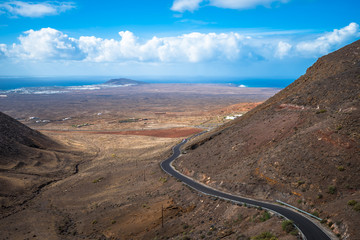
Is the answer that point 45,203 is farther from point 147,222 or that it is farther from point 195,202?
point 195,202

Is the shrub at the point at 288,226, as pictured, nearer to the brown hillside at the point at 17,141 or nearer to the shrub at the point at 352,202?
the shrub at the point at 352,202

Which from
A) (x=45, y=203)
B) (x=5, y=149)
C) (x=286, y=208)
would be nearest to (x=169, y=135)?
(x=5, y=149)

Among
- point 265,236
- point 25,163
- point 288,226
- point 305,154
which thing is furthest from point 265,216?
point 25,163

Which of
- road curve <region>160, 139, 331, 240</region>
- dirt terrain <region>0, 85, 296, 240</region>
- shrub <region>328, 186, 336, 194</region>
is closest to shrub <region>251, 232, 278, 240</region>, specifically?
dirt terrain <region>0, 85, 296, 240</region>

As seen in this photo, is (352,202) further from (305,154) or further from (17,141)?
(17,141)

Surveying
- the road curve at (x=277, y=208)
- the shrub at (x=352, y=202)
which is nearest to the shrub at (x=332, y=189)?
the shrub at (x=352, y=202)

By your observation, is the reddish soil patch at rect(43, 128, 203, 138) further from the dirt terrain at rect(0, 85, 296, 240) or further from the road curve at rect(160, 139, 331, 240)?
the road curve at rect(160, 139, 331, 240)
